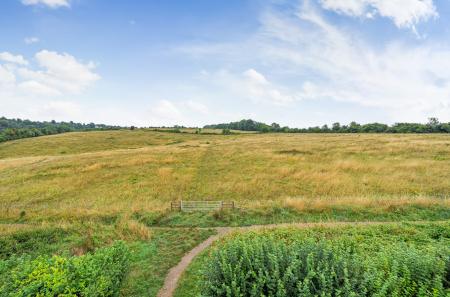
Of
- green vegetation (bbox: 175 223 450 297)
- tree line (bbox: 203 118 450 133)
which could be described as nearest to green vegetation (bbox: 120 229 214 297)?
green vegetation (bbox: 175 223 450 297)

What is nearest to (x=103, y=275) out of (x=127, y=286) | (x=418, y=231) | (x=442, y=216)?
(x=127, y=286)

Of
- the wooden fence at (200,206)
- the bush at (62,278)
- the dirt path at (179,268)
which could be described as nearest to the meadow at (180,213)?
the bush at (62,278)

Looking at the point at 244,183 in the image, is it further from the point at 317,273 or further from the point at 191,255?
the point at 317,273

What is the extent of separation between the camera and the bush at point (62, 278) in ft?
18.8

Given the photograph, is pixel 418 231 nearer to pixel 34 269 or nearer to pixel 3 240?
pixel 34 269

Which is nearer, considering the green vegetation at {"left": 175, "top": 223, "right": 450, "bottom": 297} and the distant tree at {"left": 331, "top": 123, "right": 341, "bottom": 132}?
the green vegetation at {"left": 175, "top": 223, "right": 450, "bottom": 297}

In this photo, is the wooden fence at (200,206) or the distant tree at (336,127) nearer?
the wooden fence at (200,206)

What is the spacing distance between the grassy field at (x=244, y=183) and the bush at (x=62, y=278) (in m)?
10.2

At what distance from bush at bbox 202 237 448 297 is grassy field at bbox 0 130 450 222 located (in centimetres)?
1023

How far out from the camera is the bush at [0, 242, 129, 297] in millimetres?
5738

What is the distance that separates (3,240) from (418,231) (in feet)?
67.7

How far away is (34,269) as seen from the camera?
6395 mm

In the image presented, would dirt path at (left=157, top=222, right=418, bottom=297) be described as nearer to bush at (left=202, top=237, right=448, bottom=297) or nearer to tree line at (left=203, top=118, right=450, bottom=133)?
bush at (left=202, top=237, right=448, bottom=297)

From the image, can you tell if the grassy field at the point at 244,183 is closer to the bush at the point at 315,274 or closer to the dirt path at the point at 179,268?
the dirt path at the point at 179,268
